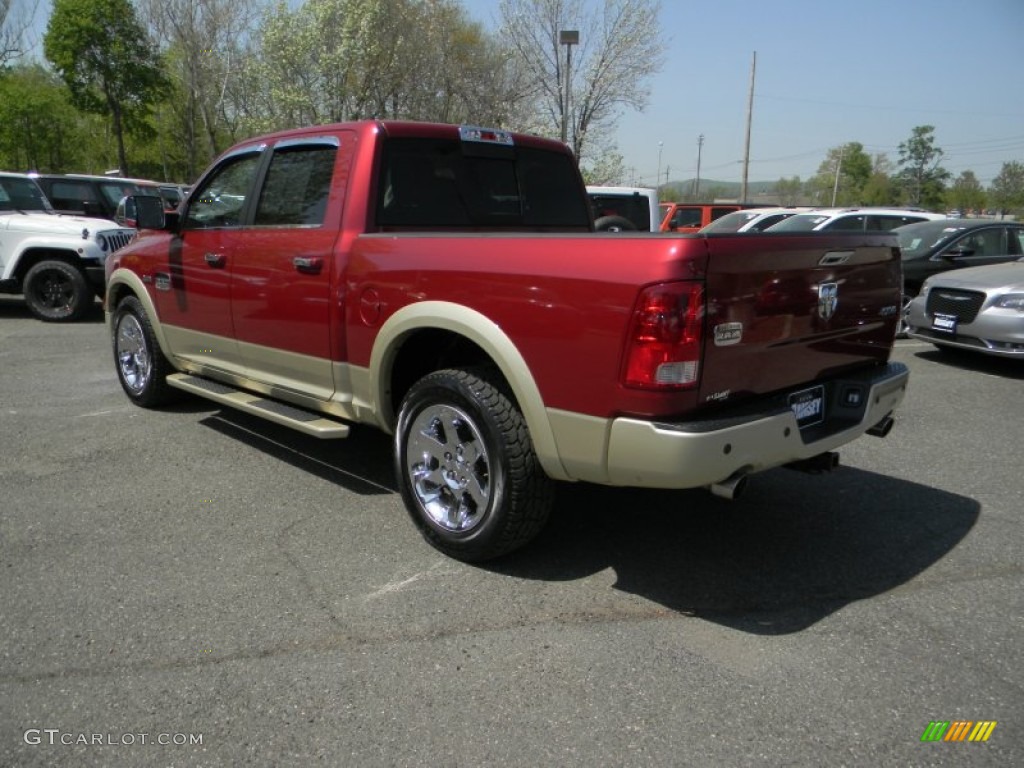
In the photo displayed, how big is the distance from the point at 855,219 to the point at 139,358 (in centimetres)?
1070

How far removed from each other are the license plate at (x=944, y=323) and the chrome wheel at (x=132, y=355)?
7653 mm

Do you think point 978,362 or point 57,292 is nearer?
point 978,362

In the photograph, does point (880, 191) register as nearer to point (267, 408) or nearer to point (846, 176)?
point (846, 176)

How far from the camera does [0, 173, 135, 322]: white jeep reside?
10.4 meters

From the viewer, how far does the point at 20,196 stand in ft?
36.8

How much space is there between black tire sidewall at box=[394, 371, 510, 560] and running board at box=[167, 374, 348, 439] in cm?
47

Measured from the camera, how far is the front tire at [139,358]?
5754 millimetres

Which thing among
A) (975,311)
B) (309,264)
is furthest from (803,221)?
(309,264)

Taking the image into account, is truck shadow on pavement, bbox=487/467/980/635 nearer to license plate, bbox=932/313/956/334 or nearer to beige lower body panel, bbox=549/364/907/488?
beige lower body panel, bbox=549/364/907/488

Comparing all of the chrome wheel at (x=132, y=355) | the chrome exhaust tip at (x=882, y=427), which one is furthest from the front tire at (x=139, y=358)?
the chrome exhaust tip at (x=882, y=427)

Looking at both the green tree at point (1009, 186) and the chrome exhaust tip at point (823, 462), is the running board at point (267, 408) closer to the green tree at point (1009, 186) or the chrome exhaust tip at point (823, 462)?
the chrome exhaust tip at point (823, 462)

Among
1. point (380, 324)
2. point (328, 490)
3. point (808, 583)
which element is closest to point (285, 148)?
point (380, 324)

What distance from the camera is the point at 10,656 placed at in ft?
9.17

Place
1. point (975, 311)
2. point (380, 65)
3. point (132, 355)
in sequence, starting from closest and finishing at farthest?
point (132, 355)
point (975, 311)
point (380, 65)
